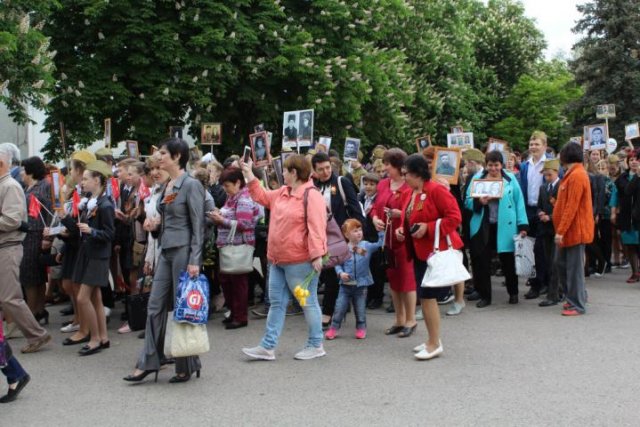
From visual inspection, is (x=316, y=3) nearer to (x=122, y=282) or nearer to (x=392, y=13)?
(x=392, y=13)

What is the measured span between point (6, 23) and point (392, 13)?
47.6 ft

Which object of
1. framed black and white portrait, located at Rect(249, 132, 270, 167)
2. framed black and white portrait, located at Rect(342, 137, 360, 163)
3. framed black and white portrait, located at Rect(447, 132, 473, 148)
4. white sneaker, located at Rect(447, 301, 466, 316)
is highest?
framed black and white portrait, located at Rect(447, 132, 473, 148)

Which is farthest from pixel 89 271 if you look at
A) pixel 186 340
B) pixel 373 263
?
pixel 373 263

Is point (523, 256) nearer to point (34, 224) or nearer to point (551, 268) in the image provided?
point (551, 268)

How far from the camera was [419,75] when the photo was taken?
102ft

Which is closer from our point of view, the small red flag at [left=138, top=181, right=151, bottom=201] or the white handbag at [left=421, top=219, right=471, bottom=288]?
the white handbag at [left=421, top=219, right=471, bottom=288]

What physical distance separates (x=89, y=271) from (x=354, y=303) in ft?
9.26

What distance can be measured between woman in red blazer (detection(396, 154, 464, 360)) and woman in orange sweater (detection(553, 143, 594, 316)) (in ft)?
8.15

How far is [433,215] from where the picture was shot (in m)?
7.62

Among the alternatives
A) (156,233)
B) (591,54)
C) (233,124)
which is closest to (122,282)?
(156,233)

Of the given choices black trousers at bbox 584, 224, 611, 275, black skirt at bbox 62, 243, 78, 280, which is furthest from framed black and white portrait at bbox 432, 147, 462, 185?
black trousers at bbox 584, 224, 611, 275

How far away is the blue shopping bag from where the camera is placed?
22.0ft

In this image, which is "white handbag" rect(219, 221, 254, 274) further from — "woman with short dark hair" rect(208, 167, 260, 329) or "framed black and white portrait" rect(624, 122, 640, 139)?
"framed black and white portrait" rect(624, 122, 640, 139)

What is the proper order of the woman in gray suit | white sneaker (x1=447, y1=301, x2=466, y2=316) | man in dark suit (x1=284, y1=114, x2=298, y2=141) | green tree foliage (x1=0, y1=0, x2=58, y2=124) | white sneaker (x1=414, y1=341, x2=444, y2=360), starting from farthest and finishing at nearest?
green tree foliage (x1=0, y1=0, x2=58, y2=124)
man in dark suit (x1=284, y1=114, x2=298, y2=141)
white sneaker (x1=447, y1=301, x2=466, y2=316)
white sneaker (x1=414, y1=341, x2=444, y2=360)
the woman in gray suit
